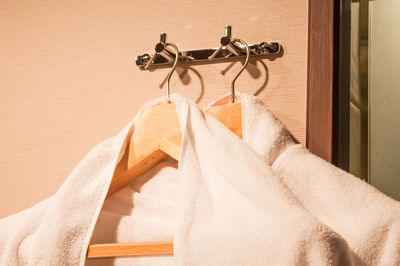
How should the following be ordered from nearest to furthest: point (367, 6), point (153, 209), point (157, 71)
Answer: point (153, 209), point (157, 71), point (367, 6)

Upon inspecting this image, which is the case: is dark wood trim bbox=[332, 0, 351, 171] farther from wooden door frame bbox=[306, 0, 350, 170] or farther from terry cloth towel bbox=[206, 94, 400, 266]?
terry cloth towel bbox=[206, 94, 400, 266]

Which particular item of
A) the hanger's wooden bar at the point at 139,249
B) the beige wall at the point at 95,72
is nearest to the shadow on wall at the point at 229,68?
the beige wall at the point at 95,72

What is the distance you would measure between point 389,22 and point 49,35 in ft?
2.83

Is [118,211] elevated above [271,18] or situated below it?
below

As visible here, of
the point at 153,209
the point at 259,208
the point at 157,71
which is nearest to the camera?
the point at 259,208

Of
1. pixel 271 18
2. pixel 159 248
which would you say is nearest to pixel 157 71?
pixel 271 18

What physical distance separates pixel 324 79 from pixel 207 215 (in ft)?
1.09

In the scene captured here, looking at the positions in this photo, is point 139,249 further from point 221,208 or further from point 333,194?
point 333,194

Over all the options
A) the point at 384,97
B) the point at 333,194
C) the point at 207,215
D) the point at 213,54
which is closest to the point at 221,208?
the point at 207,215

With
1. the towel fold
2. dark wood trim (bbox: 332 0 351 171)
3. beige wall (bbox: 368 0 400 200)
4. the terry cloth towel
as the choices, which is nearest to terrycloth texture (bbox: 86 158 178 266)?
the towel fold

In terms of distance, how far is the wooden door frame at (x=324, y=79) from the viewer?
572mm

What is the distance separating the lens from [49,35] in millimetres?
758

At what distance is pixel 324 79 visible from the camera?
1.89ft

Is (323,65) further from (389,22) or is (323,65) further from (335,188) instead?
(389,22)
